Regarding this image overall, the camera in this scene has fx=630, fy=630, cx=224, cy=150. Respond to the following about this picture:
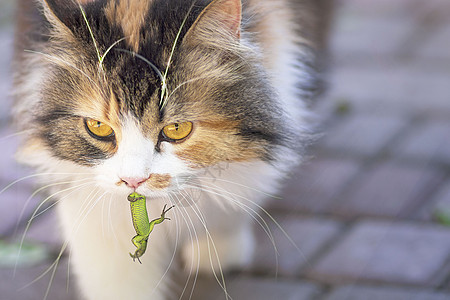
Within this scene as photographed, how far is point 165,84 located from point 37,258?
0.89m

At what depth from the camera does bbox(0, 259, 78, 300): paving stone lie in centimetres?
151

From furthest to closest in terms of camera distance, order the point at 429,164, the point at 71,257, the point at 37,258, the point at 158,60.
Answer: the point at 429,164 < the point at 37,258 < the point at 71,257 < the point at 158,60

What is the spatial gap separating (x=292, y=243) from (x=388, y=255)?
10.3 inches

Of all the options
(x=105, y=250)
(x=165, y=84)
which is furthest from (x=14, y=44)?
(x=165, y=84)

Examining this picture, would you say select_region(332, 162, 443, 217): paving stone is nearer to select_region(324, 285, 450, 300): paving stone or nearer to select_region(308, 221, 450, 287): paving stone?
select_region(308, 221, 450, 287): paving stone

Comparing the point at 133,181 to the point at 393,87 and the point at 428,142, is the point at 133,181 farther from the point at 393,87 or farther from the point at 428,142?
the point at 393,87

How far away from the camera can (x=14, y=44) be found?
59.7 inches

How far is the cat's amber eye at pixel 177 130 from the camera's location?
105 centimetres

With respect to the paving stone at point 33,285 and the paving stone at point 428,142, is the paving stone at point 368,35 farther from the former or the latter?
the paving stone at point 33,285

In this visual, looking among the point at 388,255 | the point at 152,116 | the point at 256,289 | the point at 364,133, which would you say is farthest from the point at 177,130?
the point at 364,133

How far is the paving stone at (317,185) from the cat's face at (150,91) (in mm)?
800

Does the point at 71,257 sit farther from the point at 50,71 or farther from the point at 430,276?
the point at 430,276

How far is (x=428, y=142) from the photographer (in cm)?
231

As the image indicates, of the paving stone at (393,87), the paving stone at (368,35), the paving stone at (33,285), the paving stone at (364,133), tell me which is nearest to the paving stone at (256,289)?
the paving stone at (33,285)
